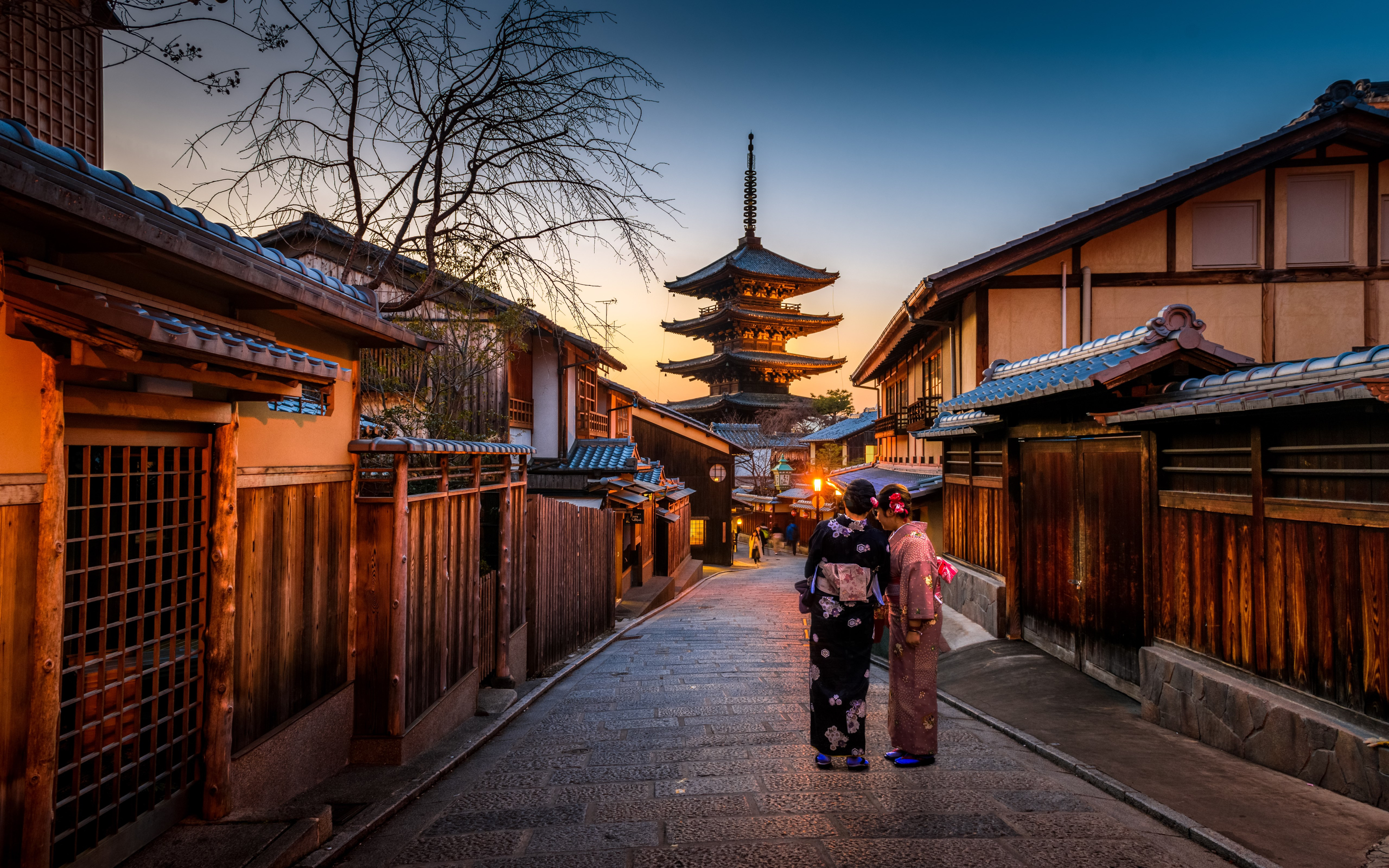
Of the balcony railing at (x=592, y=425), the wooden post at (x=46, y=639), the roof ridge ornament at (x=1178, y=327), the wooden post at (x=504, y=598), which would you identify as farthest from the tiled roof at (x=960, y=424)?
the balcony railing at (x=592, y=425)

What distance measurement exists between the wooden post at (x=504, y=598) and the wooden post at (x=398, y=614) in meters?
2.36

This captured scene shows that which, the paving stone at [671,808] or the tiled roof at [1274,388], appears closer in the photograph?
the paving stone at [671,808]

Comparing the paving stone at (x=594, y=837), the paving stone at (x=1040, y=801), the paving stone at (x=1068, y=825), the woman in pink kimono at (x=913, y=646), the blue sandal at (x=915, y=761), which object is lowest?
the blue sandal at (x=915, y=761)

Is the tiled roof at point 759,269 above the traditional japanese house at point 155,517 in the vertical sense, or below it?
above

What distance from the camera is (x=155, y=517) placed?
357 cm

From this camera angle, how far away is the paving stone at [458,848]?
11.8 feet

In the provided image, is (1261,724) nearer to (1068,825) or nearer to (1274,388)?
(1068,825)

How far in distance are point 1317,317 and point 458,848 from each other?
14282 millimetres

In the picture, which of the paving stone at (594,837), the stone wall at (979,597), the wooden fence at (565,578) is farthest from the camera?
the stone wall at (979,597)

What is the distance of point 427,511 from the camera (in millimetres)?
5629

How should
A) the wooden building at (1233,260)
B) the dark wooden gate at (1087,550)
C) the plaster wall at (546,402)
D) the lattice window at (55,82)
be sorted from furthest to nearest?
the plaster wall at (546,402)
the wooden building at (1233,260)
the dark wooden gate at (1087,550)
the lattice window at (55,82)

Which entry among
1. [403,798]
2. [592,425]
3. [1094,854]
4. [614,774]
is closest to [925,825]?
[1094,854]

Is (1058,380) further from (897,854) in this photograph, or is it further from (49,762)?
(49,762)

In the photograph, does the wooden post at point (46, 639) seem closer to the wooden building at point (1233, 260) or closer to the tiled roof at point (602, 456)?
the wooden building at point (1233, 260)
